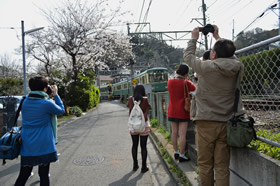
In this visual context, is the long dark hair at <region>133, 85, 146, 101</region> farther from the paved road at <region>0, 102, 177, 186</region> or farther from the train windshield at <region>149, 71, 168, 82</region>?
the train windshield at <region>149, 71, 168, 82</region>

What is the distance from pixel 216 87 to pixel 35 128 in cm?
230

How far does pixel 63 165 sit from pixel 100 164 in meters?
0.85

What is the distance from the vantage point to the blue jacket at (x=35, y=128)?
8.84ft

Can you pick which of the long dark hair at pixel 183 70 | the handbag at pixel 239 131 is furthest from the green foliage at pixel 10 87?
the handbag at pixel 239 131

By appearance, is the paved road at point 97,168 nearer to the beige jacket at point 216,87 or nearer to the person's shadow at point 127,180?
the person's shadow at point 127,180

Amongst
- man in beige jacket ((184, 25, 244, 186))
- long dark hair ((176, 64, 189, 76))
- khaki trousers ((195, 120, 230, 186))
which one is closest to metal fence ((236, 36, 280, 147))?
man in beige jacket ((184, 25, 244, 186))

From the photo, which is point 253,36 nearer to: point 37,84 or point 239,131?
point 239,131

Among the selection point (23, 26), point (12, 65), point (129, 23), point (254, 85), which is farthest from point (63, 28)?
point (12, 65)

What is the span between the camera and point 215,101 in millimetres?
2219

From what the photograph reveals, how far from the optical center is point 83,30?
14.3 m

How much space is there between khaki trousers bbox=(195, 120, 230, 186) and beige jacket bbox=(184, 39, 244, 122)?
106 millimetres

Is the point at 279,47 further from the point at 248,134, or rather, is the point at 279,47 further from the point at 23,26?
the point at 23,26

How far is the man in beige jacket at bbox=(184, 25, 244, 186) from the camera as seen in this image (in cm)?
215

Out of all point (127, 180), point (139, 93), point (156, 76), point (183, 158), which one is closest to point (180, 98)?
point (139, 93)
